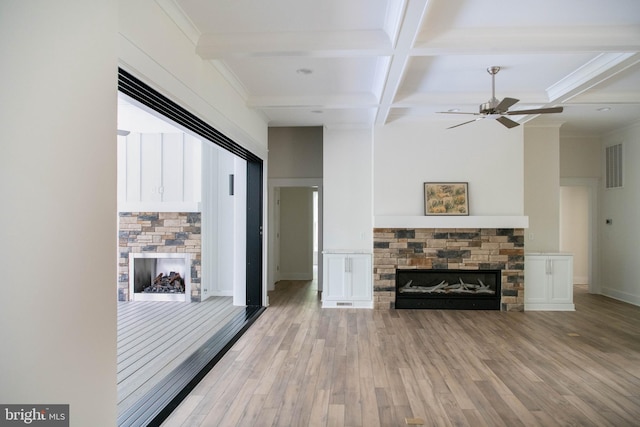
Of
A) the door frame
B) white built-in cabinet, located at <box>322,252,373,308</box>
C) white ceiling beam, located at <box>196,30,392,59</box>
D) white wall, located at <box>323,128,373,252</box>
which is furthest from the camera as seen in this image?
the door frame

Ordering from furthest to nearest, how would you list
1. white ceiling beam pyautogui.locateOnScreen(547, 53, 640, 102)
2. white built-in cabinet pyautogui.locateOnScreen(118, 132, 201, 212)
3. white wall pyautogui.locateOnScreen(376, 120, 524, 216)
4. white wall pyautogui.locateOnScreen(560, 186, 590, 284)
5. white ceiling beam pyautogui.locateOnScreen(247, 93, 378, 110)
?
white wall pyautogui.locateOnScreen(560, 186, 590, 284), white built-in cabinet pyautogui.locateOnScreen(118, 132, 201, 212), white wall pyautogui.locateOnScreen(376, 120, 524, 216), white ceiling beam pyautogui.locateOnScreen(247, 93, 378, 110), white ceiling beam pyautogui.locateOnScreen(547, 53, 640, 102)

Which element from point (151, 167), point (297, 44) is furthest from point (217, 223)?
point (297, 44)

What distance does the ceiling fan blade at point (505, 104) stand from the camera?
3723 millimetres

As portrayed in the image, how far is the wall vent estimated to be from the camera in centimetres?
678

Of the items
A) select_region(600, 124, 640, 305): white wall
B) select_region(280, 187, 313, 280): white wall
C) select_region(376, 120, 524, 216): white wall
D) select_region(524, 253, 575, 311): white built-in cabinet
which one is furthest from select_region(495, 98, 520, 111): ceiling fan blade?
select_region(280, 187, 313, 280): white wall

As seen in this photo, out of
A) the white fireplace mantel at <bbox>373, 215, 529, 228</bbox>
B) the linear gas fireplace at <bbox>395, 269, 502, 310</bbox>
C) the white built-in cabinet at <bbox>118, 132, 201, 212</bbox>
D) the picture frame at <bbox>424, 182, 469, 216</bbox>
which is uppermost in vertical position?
the white built-in cabinet at <bbox>118, 132, 201, 212</bbox>

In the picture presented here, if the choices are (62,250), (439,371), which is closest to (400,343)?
(439,371)

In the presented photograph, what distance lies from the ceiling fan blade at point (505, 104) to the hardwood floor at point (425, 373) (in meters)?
2.45

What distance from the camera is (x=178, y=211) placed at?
656 cm

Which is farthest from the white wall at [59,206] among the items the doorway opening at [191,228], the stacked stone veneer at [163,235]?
the stacked stone veneer at [163,235]

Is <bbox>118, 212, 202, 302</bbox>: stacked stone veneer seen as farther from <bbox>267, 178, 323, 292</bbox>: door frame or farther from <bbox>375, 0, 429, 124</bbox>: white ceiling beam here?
<bbox>375, 0, 429, 124</bbox>: white ceiling beam

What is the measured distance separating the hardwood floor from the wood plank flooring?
1.48 ft

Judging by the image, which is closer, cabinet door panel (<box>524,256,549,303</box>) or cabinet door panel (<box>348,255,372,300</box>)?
cabinet door panel (<box>524,256,549,303</box>)

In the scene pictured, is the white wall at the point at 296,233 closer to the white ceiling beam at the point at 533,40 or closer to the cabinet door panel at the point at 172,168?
the cabinet door panel at the point at 172,168
